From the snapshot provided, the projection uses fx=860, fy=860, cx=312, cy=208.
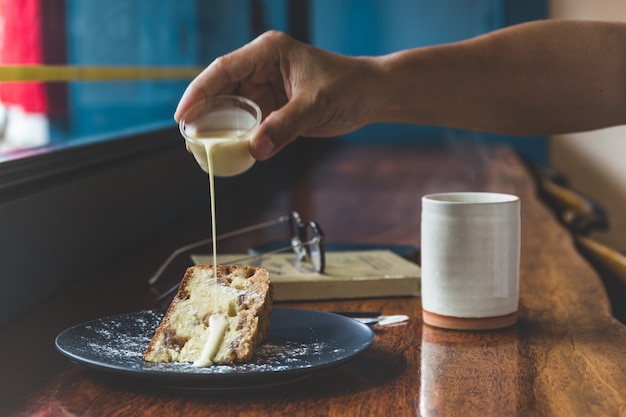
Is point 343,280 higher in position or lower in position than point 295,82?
lower

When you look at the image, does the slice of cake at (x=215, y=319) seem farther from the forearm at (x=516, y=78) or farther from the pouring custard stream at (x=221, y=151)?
the forearm at (x=516, y=78)

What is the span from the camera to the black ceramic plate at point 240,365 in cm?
92

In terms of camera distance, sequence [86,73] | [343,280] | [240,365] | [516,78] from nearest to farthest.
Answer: [240,365], [343,280], [516,78], [86,73]

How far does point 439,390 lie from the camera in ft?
3.15

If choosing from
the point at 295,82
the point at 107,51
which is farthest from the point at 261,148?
the point at 107,51

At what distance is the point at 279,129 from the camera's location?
134cm

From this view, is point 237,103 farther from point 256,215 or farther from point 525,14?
point 525,14

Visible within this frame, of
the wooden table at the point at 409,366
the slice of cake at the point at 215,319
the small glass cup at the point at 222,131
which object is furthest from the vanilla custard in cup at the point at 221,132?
the wooden table at the point at 409,366

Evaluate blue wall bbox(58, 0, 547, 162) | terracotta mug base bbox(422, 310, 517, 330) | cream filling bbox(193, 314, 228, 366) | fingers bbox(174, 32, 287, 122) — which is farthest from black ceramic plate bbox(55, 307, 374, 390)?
blue wall bbox(58, 0, 547, 162)

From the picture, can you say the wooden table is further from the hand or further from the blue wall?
the blue wall

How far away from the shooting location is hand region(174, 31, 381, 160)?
1.41 meters

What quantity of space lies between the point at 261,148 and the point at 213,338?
14.6 inches

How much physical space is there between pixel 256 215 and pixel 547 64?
1089mm

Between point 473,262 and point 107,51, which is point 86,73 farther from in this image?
point 473,262
